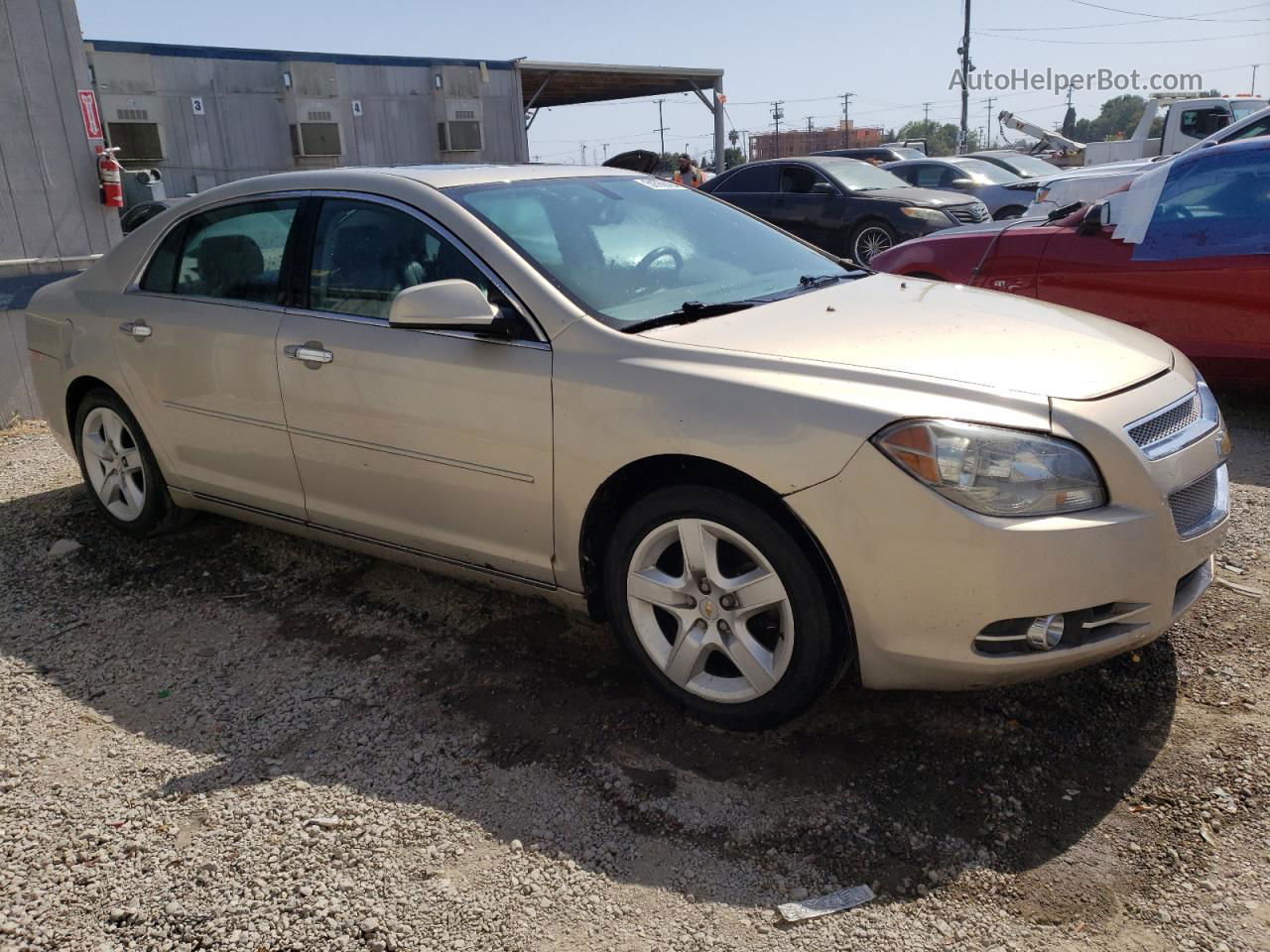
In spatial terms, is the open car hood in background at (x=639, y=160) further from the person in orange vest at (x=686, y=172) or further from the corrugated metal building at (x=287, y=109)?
the person in orange vest at (x=686, y=172)

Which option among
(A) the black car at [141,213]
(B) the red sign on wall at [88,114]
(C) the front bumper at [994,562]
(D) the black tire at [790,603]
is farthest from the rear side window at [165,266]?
(A) the black car at [141,213]

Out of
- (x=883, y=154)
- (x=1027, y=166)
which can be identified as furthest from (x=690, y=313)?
(x=883, y=154)

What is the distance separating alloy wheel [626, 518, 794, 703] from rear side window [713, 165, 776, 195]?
1142 cm

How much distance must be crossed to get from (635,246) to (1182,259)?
363cm

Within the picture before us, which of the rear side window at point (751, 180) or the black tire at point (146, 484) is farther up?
the rear side window at point (751, 180)

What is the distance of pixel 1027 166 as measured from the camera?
1861 cm

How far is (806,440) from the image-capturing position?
2.61 m

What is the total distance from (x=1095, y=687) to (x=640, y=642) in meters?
1.37

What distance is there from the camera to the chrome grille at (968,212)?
505 inches

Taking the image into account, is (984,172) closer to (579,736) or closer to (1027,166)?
(1027,166)

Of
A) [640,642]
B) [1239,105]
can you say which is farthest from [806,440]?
[1239,105]

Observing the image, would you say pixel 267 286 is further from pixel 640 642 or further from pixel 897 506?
pixel 897 506

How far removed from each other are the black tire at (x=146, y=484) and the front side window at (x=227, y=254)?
23.0 inches

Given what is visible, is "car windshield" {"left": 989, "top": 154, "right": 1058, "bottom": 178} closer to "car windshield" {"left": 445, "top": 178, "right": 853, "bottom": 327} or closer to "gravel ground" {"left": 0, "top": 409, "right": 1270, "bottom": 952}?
"car windshield" {"left": 445, "top": 178, "right": 853, "bottom": 327}
